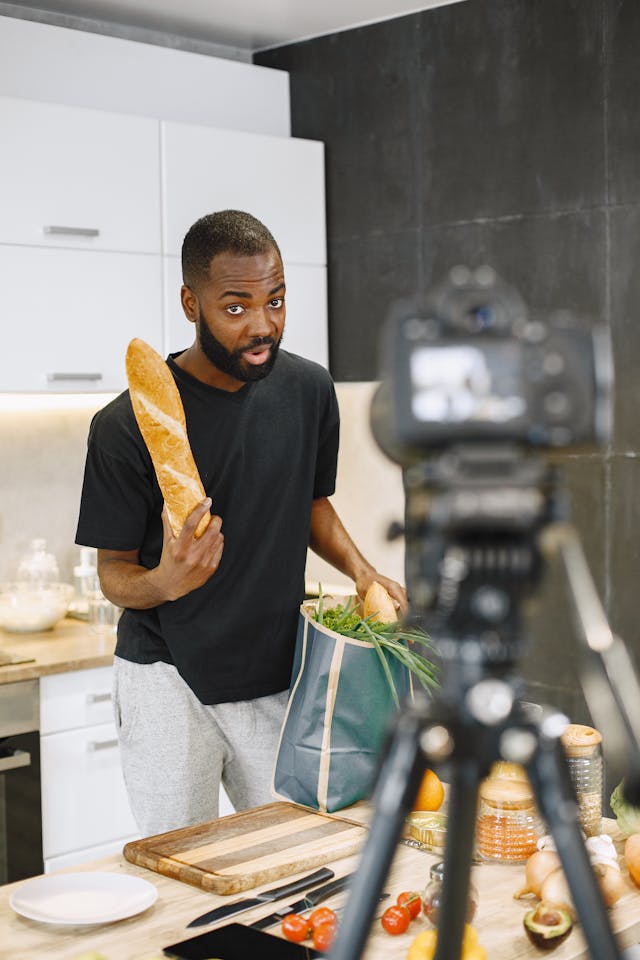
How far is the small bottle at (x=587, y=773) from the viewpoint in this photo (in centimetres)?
162

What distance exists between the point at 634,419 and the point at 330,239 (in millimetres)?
1229

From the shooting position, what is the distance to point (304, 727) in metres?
1.80

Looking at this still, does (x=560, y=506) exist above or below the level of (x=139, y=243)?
below

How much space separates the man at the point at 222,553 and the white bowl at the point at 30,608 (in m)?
1.17

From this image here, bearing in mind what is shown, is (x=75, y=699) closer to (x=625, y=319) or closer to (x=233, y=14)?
(x=625, y=319)

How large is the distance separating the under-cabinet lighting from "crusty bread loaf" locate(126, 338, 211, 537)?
4.25 ft

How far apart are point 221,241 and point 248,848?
1.00 m

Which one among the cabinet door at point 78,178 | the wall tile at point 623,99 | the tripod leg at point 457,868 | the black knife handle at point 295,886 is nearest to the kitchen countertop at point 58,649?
the cabinet door at point 78,178

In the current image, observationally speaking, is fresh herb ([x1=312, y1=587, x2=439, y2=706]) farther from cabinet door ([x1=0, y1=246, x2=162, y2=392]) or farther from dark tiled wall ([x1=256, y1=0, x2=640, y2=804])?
cabinet door ([x1=0, y1=246, x2=162, y2=392])

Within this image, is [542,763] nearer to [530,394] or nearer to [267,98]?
[530,394]

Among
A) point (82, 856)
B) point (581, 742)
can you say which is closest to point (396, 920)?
point (581, 742)

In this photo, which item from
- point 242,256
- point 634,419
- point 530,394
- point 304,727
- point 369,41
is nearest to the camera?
point 530,394

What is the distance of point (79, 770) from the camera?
9.72 ft

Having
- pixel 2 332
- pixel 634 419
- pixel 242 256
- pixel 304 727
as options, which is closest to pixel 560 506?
pixel 304 727
